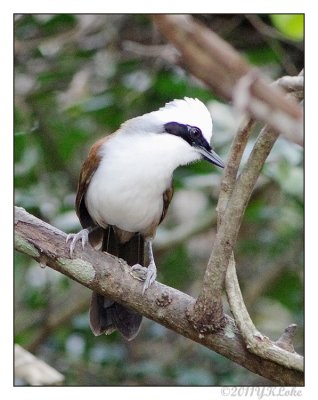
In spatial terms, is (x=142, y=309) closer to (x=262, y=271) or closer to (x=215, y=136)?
(x=215, y=136)

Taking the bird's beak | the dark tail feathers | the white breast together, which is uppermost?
the bird's beak

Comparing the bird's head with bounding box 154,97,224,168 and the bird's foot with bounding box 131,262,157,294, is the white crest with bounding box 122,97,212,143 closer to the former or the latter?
the bird's head with bounding box 154,97,224,168

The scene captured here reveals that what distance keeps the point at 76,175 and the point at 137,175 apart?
1.13 meters

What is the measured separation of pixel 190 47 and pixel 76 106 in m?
2.52

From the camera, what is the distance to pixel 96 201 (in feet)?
7.06

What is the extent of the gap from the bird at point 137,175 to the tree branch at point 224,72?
51.9 inches

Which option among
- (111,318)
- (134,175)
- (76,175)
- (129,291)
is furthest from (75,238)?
(76,175)

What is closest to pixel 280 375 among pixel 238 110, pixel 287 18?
pixel 287 18

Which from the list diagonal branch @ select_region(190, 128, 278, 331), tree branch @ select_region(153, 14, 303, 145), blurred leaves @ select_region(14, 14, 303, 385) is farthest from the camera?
blurred leaves @ select_region(14, 14, 303, 385)

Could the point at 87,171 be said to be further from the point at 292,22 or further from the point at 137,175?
the point at 292,22

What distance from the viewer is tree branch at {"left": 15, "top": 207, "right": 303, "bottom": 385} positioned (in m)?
1.72

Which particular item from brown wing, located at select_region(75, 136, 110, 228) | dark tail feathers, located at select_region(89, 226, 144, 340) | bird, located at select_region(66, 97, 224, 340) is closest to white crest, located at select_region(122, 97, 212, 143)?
bird, located at select_region(66, 97, 224, 340)

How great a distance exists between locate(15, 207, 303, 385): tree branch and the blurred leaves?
87 centimetres

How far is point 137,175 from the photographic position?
2076 mm
